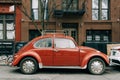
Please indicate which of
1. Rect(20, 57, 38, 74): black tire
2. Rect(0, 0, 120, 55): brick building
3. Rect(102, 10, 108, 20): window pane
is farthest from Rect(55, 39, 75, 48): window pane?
Rect(102, 10, 108, 20): window pane

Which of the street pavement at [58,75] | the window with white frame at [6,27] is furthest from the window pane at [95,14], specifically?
the street pavement at [58,75]

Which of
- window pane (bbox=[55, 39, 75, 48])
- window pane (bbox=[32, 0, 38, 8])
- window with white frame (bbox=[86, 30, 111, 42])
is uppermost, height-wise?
window pane (bbox=[32, 0, 38, 8])

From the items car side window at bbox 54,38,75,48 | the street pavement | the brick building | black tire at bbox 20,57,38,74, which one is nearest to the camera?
the street pavement

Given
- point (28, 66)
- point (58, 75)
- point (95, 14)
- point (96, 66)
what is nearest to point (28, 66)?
point (28, 66)

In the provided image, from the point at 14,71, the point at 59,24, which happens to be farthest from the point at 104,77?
the point at 59,24

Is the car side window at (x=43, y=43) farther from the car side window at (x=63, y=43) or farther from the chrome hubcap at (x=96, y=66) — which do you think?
the chrome hubcap at (x=96, y=66)

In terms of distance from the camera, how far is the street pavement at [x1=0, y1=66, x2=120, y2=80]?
40.7 feet

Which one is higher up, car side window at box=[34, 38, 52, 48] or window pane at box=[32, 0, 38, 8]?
window pane at box=[32, 0, 38, 8]

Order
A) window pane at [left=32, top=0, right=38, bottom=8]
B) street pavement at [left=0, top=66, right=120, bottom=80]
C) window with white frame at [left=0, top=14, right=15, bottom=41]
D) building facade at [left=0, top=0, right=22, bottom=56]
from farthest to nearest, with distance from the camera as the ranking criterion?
window pane at [left=32, top=0, right=38, bottom=8]
window with white frame at [left=0, top=14, right=15, bottom=41]
building facade at [left=0, top=0, right=22, bottom=56]
street pavement at [left=0, top=66, right=120, bottom=80]

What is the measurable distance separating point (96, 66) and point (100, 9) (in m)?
13.5

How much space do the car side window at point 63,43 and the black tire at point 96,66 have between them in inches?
46.5

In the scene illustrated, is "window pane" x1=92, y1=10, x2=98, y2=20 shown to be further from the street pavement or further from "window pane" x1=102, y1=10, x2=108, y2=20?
the street pavement

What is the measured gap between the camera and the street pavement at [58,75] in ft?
40.7

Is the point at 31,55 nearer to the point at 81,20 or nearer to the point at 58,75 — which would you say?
the point at 58,75
